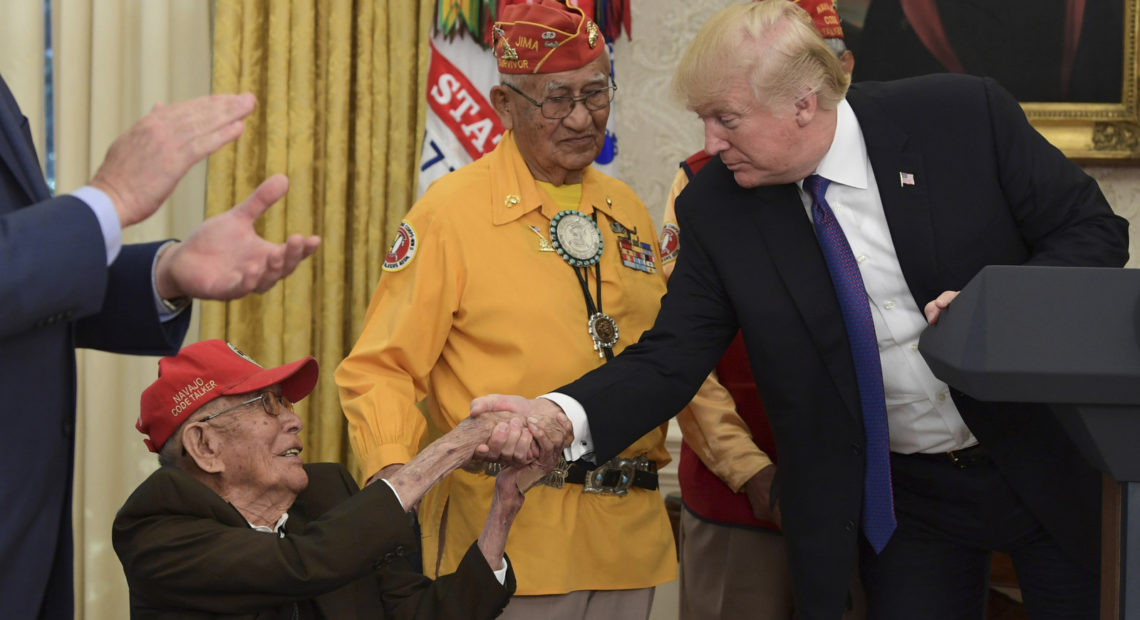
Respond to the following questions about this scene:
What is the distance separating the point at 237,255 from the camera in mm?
1403

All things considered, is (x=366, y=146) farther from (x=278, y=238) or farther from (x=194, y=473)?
(x=194, y=473)

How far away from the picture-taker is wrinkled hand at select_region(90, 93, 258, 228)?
1.32 m

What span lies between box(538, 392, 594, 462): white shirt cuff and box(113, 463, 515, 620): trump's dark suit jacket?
25 centimetres

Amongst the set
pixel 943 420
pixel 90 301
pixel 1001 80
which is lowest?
pixel 943 420

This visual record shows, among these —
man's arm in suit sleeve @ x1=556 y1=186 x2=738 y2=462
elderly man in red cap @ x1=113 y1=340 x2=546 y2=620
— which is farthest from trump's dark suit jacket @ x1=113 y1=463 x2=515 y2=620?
man's arm in suit sleeve @ x1=556 y1=186 x2=738 y2=462

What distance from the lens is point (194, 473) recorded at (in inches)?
85.4

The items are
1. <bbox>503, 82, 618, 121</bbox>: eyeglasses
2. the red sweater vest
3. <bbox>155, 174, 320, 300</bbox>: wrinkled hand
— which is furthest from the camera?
the red sweater vest

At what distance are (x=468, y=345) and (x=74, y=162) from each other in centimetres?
188

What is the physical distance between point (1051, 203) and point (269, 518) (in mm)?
1526

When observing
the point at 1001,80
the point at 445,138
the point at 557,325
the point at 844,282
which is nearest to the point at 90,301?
the point at 557,325

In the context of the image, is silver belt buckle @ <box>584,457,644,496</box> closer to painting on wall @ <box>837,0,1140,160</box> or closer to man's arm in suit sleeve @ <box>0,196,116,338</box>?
man's arm in suit sleeve @ <box>0,196,116,338</box>

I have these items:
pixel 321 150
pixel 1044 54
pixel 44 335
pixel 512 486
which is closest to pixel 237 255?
pixel 44 335

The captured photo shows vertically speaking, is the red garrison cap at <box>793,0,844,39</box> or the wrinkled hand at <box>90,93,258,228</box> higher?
the red garrison cap at <box>793,0,844,39</box>

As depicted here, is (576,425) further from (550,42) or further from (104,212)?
(104,212)
